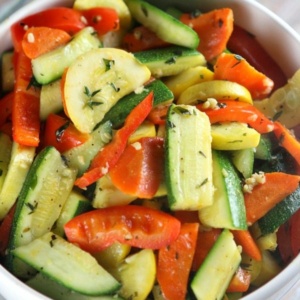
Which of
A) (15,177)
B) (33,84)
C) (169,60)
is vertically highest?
(169,60)

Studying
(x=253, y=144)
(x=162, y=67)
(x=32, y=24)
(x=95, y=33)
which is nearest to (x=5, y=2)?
(x=32, y=24)

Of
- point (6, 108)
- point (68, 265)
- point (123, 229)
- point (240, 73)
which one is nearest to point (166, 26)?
point (240, 73)

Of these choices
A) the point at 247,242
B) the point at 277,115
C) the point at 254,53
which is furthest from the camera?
the point at 254,53

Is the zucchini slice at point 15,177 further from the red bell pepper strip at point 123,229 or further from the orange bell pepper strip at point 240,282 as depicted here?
the orange bell pepper strip at point 240,282

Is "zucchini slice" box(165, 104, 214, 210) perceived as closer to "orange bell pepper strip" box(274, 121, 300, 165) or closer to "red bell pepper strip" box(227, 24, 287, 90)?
"orange bell pepper strip" box(274, 121, 300, 165)

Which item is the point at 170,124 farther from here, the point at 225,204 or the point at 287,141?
the point at 287,141

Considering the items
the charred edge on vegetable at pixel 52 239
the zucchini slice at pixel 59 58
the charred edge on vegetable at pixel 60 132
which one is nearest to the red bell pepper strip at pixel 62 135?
the charred edge on vegetable at pixel 60 132
